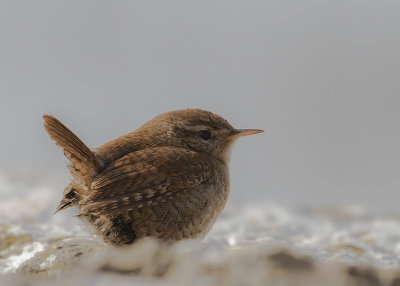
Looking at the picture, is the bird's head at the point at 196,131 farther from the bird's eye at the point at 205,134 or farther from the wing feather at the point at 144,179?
the wing feather at the point at 144,179

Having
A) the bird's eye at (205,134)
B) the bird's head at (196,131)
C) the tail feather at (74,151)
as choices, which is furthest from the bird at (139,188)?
the bird's eye at (205,134)

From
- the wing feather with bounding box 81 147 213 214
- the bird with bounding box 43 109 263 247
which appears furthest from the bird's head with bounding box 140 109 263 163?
the wing feather with bounding box 81 147 213 214

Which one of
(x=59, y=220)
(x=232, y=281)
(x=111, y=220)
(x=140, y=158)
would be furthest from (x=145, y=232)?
(x=59, y=220)

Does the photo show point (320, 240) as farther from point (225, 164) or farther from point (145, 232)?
point (145, 232)

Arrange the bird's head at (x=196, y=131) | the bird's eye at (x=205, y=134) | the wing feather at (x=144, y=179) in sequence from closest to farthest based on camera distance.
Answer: the wing feather at (x=144, y=179) < the bird's head at (x=196, y=131) < the bird's eye at (x=205, y=134)

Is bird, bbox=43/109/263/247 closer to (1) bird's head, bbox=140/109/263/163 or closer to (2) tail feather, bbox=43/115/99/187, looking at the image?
(2) tail feather, bbox=43/115/99/187

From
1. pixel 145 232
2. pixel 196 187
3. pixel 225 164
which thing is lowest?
pixel 145 232

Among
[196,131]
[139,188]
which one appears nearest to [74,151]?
[139,188]

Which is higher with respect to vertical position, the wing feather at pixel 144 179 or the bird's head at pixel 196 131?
the bird's head at pixel 196 131
